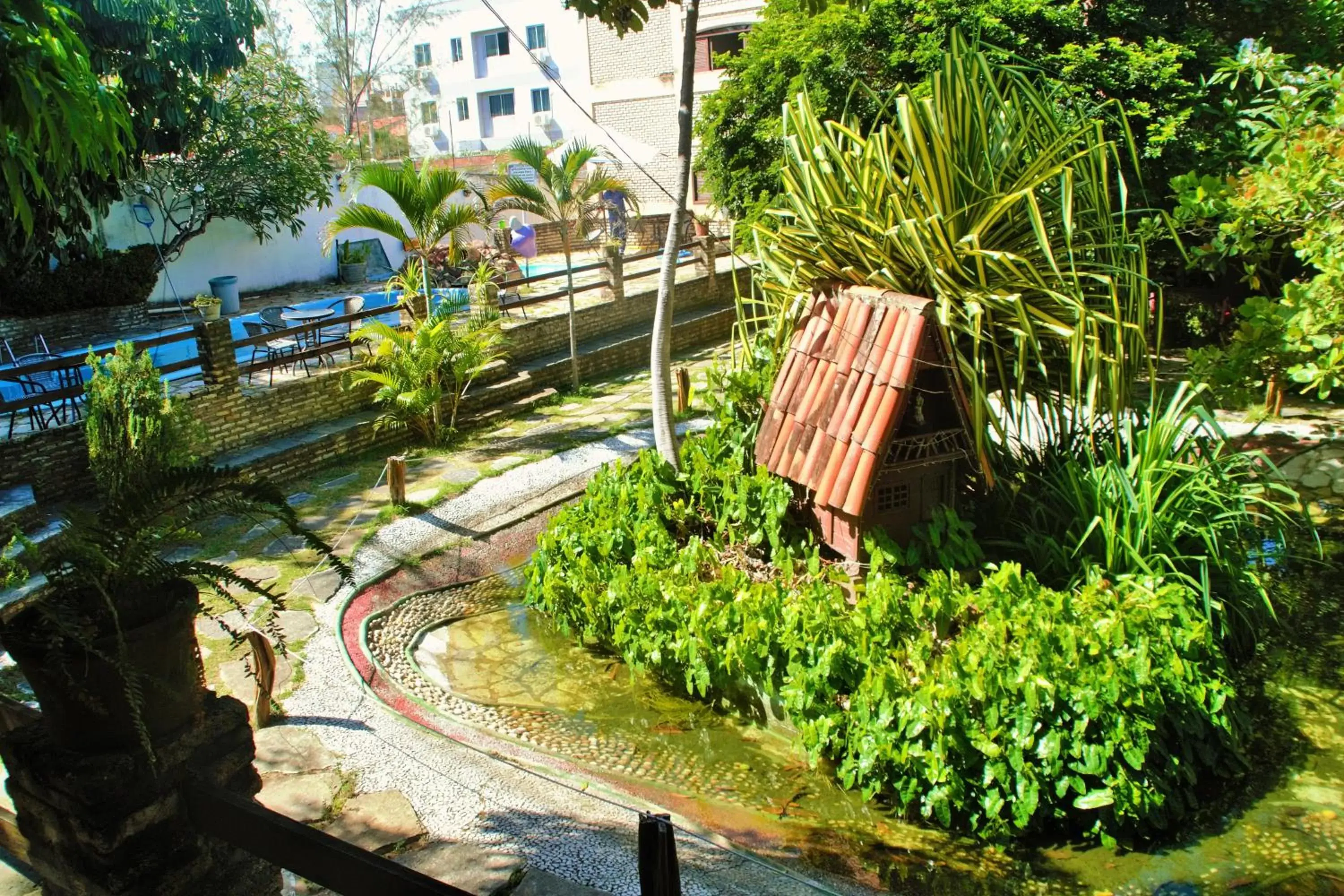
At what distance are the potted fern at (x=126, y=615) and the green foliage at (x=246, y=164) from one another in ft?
54.4

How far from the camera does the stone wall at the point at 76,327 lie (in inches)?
611

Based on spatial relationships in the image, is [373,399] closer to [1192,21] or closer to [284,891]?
[284,891]

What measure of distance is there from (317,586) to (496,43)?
33674 millimetres

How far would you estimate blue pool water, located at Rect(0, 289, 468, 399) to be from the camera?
466 inches

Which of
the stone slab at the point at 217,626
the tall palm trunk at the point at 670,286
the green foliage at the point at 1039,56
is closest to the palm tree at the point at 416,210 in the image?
the tall palm trunk at the point at 670,286

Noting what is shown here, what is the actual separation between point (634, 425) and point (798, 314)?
4922 mm

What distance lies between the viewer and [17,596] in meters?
7.48

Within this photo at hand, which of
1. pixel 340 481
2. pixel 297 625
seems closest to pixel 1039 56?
pixel 340 481

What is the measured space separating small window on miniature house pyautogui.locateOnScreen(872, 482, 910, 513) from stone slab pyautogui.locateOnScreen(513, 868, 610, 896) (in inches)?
122

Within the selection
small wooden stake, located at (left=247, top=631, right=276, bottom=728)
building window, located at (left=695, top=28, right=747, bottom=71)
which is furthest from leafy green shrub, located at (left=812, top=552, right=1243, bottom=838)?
building window, located at (left=695, top=28, right=747, bottom=71)

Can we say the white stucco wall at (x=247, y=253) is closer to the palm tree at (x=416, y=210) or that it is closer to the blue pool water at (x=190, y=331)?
the blue pool water at (x=190, y=331)

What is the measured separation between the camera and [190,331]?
10.7 metres

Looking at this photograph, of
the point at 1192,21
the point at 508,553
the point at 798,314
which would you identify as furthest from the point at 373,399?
the point at 1192,21

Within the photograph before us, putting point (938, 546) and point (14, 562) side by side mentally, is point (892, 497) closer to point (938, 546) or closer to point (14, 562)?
point (938, 546)
